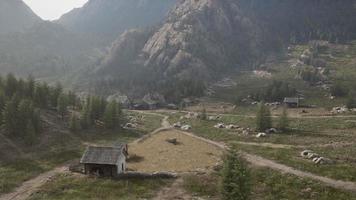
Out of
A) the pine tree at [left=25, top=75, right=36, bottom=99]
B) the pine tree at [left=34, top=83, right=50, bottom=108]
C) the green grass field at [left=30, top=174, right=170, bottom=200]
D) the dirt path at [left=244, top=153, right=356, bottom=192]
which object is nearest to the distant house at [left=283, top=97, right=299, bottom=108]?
the dirt path at [left=244, top=153, right=356, bottom=192]

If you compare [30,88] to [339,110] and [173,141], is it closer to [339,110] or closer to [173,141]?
[173,141]

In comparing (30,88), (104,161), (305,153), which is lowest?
(305,153)

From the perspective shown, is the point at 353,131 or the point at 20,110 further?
the point at 353,131

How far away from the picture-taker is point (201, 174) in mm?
77375

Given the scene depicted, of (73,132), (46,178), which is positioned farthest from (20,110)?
(46,178)

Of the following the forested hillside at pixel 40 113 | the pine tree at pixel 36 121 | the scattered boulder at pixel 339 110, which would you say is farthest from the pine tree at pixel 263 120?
the pine tree at pixel 36 121

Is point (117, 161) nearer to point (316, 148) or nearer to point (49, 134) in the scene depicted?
point (49, 134)

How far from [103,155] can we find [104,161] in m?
1.45

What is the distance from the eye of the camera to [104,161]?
7788 cm

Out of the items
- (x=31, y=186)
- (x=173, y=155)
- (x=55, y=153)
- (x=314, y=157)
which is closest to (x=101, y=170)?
(x=31, y=186)

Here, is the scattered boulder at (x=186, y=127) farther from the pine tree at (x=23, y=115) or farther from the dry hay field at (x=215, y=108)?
the pine tree at (x=23, y=115)

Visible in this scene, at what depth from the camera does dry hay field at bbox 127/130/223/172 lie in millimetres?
84125

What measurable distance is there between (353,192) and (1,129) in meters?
81.3

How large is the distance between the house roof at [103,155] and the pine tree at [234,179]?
3183 cm
